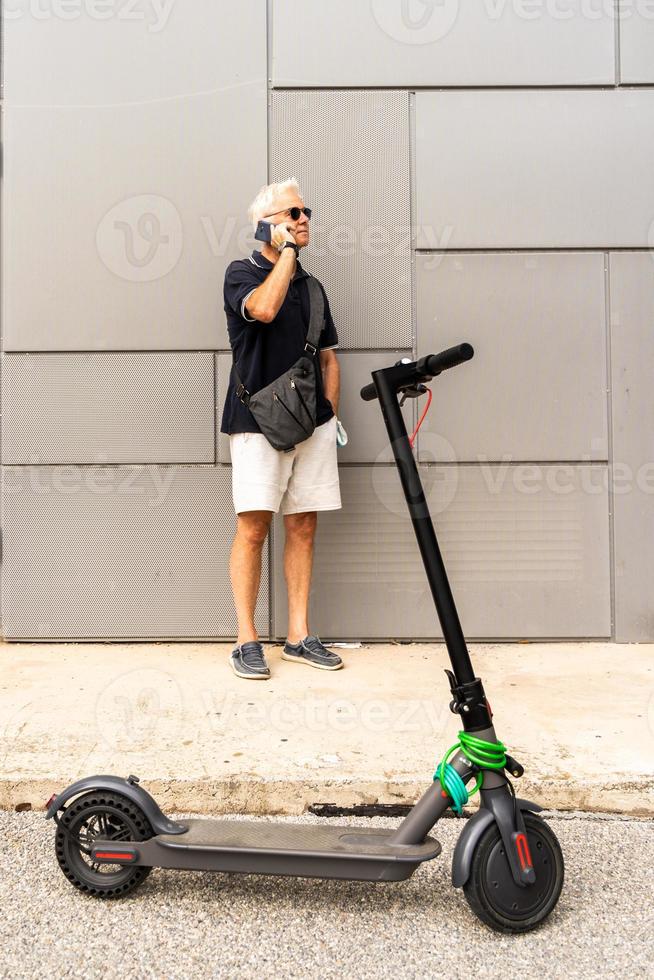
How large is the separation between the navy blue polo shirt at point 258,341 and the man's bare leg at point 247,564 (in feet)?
1.40

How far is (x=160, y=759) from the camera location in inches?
107

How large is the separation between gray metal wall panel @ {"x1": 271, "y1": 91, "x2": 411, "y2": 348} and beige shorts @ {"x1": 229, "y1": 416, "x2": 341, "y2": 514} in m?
0.73

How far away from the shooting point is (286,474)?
149 inches

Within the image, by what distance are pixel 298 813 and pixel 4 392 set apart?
2.80 m

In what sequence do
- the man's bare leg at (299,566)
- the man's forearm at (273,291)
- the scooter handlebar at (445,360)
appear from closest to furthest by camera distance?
1. the scooter handlebar at (445,360)
2. the man's forearm at (273,291)
3. the man's bare leg at (299,566)

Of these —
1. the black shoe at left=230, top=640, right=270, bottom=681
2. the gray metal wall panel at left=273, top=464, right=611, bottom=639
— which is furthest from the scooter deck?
the gray metal wall panel at left=273, top=464, right=611, bottom=639

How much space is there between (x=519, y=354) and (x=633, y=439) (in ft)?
2.43

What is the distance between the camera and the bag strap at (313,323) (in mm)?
3697

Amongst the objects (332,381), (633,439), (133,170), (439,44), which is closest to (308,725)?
(332,381)

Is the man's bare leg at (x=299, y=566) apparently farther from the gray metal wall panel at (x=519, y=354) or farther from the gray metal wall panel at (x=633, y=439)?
the gray metal wall panel at (x=633, y=439)

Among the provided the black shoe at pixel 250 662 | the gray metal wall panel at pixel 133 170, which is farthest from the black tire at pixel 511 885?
the gray metal wall panel at pixel 133 170

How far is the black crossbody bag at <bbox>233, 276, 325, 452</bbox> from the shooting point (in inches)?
141

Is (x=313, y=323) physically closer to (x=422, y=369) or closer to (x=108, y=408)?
(x=108, y=408)

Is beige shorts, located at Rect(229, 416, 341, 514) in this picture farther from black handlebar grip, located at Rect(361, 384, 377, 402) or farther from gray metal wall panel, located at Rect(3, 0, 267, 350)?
black handlebar grip, located at Rect(361, 384, 377, 402)
